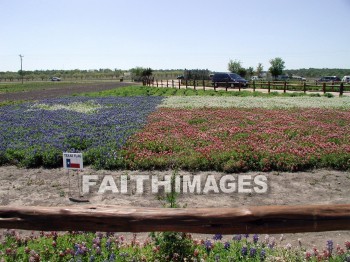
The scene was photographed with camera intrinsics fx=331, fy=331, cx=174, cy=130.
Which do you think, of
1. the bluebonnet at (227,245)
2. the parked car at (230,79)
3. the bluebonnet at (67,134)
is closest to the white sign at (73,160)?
the bluebonnet at (67,134)

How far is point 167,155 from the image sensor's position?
30.3 feet

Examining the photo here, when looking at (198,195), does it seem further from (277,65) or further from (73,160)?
(277,65)

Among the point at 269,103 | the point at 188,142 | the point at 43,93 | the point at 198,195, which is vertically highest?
the point at 43,93

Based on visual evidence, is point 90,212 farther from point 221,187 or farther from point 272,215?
point 221,187

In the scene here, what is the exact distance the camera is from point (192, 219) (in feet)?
10.4

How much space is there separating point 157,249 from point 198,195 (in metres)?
2.70

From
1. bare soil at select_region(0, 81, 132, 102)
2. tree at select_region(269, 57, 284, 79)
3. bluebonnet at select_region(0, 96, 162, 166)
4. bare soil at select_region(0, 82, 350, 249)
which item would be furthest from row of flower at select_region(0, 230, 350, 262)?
tree at select_region(269, 57, 284, 79)

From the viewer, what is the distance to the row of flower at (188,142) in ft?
28.6

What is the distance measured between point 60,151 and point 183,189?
4279mm

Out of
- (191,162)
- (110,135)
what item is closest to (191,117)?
(110,135)

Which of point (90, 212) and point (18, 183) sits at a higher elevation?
point (90, 212)

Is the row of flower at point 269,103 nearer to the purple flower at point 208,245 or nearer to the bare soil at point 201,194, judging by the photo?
the bare soil at point 201,194

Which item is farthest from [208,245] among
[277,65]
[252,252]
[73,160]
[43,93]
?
[277,65]

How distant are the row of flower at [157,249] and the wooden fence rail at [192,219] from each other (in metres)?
1.01
